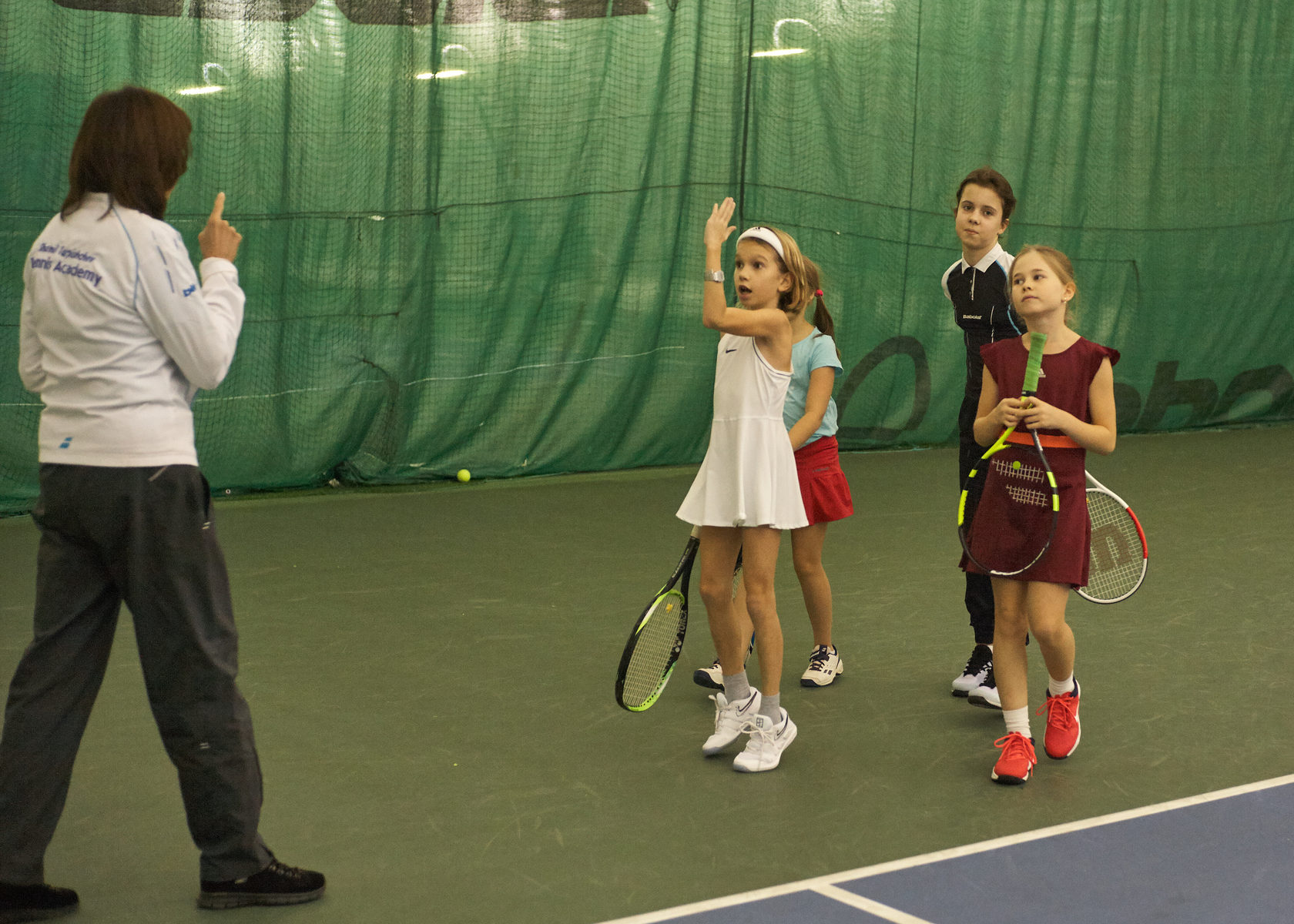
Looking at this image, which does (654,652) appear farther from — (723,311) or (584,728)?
(723,311)

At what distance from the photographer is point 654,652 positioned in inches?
129

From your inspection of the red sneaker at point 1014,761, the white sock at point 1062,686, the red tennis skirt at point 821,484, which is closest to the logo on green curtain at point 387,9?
the red tennis skirt at point 821,484

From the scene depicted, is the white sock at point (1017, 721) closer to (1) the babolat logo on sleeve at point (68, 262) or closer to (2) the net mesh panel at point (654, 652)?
(2) the net mesh panel at point (654, 652)

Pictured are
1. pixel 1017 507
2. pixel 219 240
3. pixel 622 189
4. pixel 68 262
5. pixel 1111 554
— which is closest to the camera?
pixel 68 262

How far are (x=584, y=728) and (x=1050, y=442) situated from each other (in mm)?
1325

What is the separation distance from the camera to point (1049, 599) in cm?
318

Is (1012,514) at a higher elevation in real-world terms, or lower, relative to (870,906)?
higher

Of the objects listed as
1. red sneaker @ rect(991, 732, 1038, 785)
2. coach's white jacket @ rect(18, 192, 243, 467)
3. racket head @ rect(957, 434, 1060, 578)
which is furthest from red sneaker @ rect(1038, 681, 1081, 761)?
coach's white jacket @ rect(18, 192, 243, 467)

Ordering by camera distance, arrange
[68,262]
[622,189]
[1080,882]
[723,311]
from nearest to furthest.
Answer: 1. [68,262]
2. [1080,882]
3. [723,311]
4. [622,189]

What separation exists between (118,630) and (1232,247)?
26.1ft

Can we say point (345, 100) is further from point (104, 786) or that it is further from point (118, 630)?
point (104, 786)

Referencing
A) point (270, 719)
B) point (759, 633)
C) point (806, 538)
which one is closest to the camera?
point (759, 633)

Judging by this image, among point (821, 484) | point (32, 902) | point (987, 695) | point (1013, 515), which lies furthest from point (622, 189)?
point (32, 902)

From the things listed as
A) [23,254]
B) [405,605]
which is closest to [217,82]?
[23,254]
